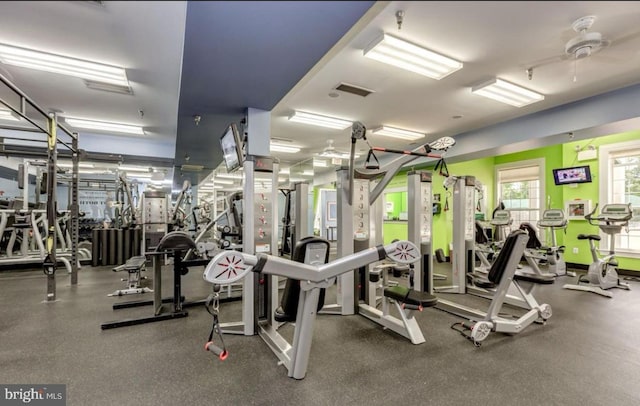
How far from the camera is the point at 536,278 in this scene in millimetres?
3088

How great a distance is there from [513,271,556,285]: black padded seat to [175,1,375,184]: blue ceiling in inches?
125

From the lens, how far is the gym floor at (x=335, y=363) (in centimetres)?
201

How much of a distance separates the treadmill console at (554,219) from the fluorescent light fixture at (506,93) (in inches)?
104

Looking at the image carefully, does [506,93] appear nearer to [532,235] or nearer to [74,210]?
[532,235]

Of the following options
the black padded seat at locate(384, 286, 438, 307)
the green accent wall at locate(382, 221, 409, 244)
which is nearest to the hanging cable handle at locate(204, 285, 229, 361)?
the black padded seat at locate(384, 286, 438, 307)

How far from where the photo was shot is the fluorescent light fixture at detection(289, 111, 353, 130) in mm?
5168

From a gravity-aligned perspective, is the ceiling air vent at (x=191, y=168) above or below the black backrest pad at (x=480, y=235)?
above

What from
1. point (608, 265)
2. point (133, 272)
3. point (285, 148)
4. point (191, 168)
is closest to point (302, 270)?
point (133, 272)

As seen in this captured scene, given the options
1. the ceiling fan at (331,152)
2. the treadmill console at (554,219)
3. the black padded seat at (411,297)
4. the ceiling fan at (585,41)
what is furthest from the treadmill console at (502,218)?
the black padded seat at (411,297)

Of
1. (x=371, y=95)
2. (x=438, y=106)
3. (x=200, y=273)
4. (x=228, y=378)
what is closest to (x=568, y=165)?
(x=438, y=106)

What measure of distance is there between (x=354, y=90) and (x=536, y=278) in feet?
10.8

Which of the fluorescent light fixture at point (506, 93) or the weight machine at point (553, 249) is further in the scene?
the weight machine at point (553, 249)

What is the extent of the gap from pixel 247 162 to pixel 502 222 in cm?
550

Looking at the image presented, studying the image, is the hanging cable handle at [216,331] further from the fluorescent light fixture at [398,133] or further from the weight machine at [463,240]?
the fluorescent light fixture at [398,133]
